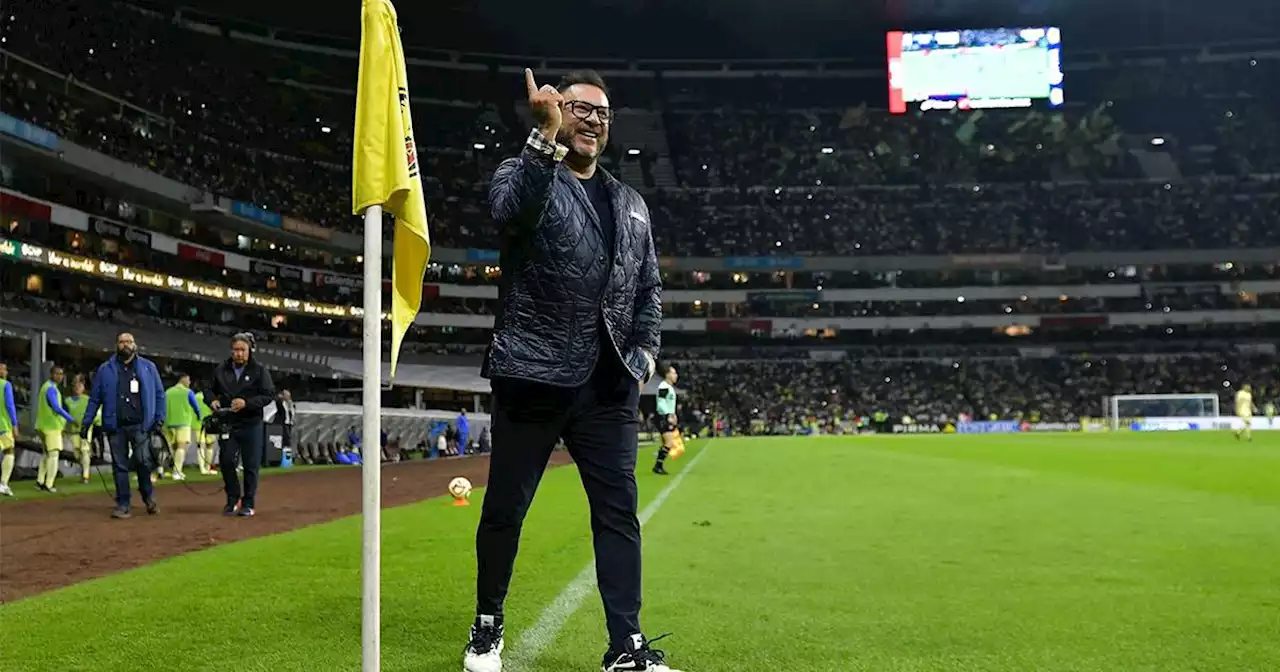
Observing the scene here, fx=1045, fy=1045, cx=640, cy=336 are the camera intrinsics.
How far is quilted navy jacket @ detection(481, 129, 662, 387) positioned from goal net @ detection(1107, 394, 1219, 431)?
4999cm

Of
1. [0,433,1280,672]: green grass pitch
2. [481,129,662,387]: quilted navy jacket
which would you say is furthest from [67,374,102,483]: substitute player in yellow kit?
[481,129,662,387]: quilted navy jacket

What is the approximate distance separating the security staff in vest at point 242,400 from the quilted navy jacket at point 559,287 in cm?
815

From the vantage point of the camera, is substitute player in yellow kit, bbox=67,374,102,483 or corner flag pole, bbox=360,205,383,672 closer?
corner flag pole, bbox=360,205,383,672

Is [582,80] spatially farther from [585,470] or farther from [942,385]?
[942,385]

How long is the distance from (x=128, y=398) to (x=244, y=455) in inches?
54.7

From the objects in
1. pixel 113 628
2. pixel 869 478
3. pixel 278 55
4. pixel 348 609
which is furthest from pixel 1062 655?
pixel 278 55

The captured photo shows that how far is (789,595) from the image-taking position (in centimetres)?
580

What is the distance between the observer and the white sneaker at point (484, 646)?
4.01 meters

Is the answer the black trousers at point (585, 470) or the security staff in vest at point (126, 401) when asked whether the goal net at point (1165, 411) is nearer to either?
the security staff in vest at point (126, 401)

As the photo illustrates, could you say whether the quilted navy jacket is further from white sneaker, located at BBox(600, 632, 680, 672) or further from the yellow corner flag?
white sneaker, located at BBox(600, 632, 680, 672)

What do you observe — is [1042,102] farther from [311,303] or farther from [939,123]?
[311,303]

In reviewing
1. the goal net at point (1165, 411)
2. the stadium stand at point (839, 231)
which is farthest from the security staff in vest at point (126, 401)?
the goal net at point (1165, 411)

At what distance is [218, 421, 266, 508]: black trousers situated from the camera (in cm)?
1180

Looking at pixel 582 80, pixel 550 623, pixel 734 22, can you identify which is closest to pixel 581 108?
pixel 582 80
